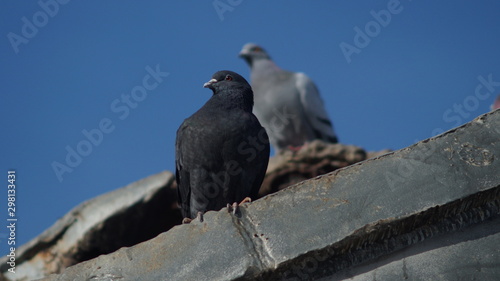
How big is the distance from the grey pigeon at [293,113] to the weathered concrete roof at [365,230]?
33.2ft

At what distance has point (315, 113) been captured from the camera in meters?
14.5

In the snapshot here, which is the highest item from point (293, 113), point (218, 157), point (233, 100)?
point (293, 113)

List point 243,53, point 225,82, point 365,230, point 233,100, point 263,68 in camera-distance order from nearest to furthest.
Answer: point 365,230 < point 233,100 < point 225,82 < point 263,68 < point 243,53

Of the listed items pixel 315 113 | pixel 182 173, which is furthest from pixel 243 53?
pixel 182 173

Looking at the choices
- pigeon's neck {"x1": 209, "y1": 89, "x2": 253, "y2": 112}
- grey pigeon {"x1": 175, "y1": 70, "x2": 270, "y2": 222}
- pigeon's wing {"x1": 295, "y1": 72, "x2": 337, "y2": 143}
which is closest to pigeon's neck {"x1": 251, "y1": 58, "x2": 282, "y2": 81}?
pigeon's wing {"x1": 295, "y1": 72, "x2": 337, "y2": 143}

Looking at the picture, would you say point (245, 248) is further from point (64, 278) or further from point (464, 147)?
point (464, 147)

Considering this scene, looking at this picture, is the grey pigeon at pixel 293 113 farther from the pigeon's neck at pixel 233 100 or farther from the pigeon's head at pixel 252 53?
the pigeon's neck at pixel 233 100

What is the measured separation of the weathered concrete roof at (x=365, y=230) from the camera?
3795 mm

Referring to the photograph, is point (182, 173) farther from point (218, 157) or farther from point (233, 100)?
point (233, 100)

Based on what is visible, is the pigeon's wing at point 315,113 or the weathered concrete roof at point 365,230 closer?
the weathered concrete roof at point 365,230

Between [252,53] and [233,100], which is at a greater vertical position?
[252,53]

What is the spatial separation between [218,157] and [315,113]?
803cm

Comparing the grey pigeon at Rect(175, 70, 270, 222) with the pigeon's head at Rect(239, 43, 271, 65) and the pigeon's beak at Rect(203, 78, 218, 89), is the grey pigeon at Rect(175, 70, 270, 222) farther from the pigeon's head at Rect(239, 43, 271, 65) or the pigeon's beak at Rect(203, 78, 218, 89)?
the pigeon's head at Rect(239, 43, 271, 65)

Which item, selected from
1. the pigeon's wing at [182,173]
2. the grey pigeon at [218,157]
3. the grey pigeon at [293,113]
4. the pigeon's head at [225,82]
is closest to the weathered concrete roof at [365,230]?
the grey pigeon at [218,157]
